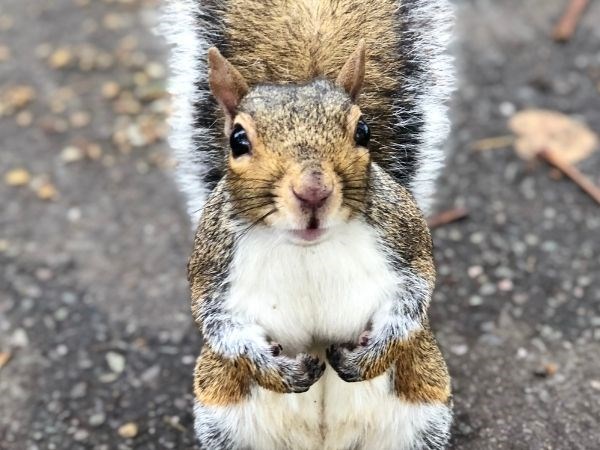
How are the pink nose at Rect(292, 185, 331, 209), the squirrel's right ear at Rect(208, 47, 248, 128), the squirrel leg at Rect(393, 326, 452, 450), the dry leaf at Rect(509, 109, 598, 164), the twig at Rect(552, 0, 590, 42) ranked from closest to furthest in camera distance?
the pink nose at Rect(292, 185, 331, 209) → the squirrel's right ear at Rect(208, 47, 248, 128) → the squirrel leg at Rect(393, 326, 452, 450) → the dry leaf at Rect(509, 109, 598, 164) → the twig at Rect(552, 0, 590, 42)

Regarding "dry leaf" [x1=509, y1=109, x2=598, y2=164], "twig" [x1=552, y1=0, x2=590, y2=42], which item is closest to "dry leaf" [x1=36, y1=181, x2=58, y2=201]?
"dry leaf" [x1=509, y1=109, x2=598, y2=164]

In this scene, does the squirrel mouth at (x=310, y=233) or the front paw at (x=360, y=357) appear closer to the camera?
the squirrel mouth at (x=310, y=233)

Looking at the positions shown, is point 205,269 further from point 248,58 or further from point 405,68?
point 405,68

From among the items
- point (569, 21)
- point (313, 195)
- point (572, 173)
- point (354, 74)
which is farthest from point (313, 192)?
point (569, 21)

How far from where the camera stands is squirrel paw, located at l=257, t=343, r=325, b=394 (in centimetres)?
Answer: 145

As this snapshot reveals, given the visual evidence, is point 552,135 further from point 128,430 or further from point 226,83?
point 226,83

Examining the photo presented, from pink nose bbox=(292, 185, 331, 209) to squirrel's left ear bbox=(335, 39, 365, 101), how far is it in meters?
0.22

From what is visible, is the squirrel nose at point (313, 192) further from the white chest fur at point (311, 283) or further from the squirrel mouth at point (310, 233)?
the white chest fur at point (311, 283)

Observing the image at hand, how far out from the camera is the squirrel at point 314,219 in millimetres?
1344

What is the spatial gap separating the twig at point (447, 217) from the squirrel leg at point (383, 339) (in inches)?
40.9

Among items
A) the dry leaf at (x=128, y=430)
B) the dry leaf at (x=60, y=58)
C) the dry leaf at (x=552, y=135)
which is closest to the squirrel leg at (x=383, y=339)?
the dry leaf at (x=128, y=430)

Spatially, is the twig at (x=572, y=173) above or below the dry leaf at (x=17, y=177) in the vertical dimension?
above

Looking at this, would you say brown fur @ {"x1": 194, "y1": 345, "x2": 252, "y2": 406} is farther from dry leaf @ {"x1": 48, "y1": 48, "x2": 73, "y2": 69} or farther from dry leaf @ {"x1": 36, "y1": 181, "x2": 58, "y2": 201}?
dry leaf @ {"x1": 48, "y1": 48, "x2": 73, "y2": 69}

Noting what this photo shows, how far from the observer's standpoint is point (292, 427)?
1.57m
